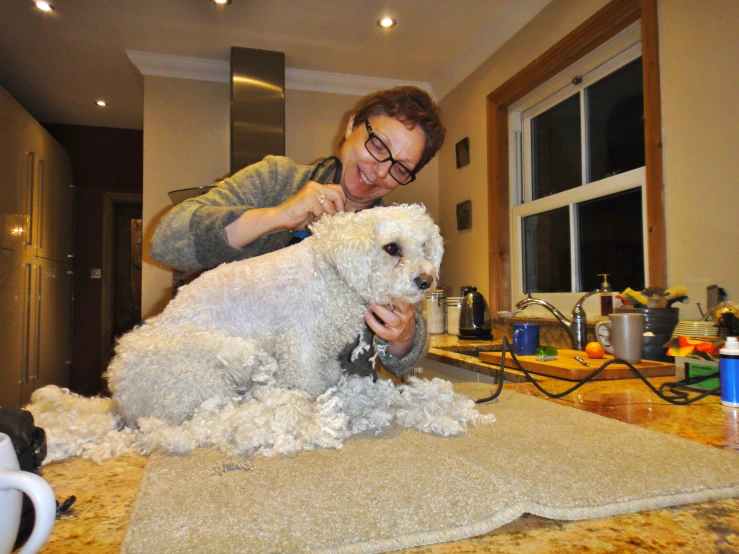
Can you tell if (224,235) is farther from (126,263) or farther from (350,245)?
(126,263)

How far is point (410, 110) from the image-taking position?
1165 millimetres

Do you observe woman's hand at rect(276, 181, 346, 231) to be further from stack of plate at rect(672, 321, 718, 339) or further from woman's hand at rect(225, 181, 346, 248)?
stack of plate at rect(672, 321, 718, 339)

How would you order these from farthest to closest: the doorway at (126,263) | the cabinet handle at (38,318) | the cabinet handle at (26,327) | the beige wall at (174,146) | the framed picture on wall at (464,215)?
the doorway at (126,263) < the cabinet handle at (38,318) < the cabinet handle at (26,327) < the beige wall at (174,146) < the framed picture on wall at (464,215)

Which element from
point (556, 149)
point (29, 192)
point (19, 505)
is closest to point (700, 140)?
point (556, 149)

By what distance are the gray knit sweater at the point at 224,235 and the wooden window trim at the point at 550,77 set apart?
1000mm

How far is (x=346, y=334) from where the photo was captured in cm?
80

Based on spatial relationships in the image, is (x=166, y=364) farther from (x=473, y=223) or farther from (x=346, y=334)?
(x=473, y=223)

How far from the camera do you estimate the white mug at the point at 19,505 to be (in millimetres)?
268

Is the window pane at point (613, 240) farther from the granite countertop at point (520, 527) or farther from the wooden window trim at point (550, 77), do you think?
the granite countertop at point (520, 527)

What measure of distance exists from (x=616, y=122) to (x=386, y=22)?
1345mm

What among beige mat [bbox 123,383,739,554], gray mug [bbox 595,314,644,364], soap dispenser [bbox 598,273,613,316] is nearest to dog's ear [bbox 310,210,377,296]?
beige mat [bbox 123,383,739,554]

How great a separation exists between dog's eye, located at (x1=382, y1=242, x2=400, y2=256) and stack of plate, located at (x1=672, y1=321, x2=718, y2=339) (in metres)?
0.90

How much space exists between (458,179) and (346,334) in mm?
2350

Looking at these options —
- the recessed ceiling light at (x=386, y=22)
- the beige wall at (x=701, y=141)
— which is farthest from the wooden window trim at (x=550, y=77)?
the recessed ceiling light at (x=386, y=22)
